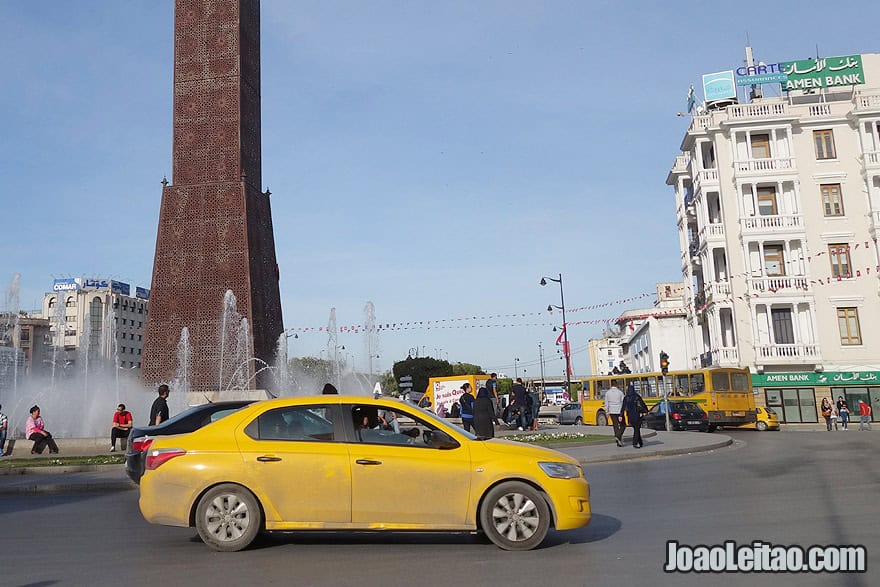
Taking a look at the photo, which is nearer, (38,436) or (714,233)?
(38,436)

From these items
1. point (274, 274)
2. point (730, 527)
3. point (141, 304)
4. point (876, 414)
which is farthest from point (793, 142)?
point (141, 304)

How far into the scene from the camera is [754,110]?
45125mm

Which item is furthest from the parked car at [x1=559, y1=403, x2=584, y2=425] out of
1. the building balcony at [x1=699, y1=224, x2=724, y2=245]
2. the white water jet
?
the white water jet

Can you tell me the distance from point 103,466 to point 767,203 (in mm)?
39549

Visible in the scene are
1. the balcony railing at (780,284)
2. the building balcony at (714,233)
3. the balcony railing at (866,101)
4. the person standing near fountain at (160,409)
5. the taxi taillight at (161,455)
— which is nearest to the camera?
the taxi taillight at (161,455)

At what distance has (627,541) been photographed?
23.7 feet

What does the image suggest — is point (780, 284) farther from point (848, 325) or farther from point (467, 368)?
point (467, 368)

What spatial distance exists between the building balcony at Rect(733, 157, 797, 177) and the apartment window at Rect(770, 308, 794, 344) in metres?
8.01

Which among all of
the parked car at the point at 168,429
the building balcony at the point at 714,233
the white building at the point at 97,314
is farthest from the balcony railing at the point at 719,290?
the white building at the point at 97,314

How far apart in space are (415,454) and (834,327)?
41.6 m

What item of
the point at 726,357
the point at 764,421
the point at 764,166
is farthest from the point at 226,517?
the point at 764,166

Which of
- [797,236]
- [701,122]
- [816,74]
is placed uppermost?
[816,74]

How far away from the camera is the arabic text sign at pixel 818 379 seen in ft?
135

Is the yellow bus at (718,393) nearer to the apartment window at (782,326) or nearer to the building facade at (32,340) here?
the apartment window at (782,326)
